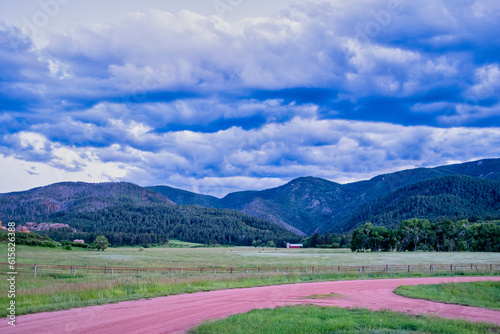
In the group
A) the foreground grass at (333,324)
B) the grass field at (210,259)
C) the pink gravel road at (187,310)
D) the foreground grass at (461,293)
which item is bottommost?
the grass field at (210,259)

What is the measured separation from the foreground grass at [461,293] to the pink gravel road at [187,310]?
1176 millimetres

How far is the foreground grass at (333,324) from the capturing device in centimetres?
1337

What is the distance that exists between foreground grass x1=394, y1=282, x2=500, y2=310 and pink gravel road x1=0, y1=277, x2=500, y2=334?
1176 mm

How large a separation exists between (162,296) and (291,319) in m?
10.0

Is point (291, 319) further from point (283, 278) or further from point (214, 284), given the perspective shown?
point (283, 278)

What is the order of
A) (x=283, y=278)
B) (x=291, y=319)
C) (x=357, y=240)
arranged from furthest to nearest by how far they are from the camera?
1. (x=357, y=240)
2. (x=283, y=278)
3. (x=291, y=319)

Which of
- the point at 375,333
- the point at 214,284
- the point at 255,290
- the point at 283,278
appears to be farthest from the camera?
the point at 283,278

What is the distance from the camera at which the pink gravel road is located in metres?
14.2

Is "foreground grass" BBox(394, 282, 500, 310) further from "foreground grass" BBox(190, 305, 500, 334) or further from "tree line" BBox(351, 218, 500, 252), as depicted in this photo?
"tree line" BBox(351, 218, 500, 252)

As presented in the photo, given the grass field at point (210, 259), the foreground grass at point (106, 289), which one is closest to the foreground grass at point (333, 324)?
the foreground grass at point (106, 289)

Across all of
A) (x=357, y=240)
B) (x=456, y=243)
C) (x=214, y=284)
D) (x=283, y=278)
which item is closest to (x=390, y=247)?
(x=357, y=240)

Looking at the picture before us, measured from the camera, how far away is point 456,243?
128 m

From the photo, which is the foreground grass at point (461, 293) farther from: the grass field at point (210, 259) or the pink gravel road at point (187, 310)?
the grass field at point (210, 259)

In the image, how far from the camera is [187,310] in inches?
708
